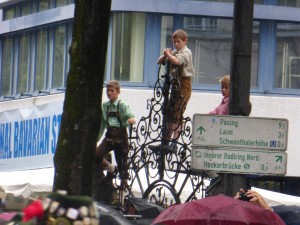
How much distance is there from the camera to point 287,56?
84.1ft

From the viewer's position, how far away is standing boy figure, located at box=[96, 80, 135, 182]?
14977 mm

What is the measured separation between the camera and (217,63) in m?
25.4

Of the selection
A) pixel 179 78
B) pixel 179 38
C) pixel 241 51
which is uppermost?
pixel 179 38

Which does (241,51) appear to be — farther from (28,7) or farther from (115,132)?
(28,7)

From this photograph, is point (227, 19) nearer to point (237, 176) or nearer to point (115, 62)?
point (115, 62)

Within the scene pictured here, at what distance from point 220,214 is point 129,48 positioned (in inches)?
585

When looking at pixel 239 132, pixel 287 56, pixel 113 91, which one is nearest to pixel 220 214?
pixel 239 132

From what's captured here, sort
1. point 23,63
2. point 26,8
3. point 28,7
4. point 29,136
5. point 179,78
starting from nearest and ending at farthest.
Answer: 1. point 179,78
2. point 29,136
3. point 28,7
4. point 26,8
5. point 23,63

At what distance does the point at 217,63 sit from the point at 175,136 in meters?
11.0

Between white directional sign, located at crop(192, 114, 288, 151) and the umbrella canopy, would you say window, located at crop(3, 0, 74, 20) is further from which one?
white directional sign, located at crop(192, 114, 288, 151)

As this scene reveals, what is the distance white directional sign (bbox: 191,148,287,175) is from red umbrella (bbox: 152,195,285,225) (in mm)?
297

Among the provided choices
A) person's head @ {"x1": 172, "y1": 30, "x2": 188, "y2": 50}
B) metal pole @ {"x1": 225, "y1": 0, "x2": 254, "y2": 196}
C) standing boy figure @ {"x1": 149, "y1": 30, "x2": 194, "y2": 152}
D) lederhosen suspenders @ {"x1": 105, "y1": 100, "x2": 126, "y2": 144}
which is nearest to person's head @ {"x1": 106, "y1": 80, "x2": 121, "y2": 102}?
lederhosen suspenders @ {"x1": 105, "y1": 100, "x2": 126, "y2": 144}

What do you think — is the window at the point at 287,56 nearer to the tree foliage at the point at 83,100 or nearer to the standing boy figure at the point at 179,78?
the standing boy figure at the point at 179,78

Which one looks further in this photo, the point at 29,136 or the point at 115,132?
the point at 29,136
